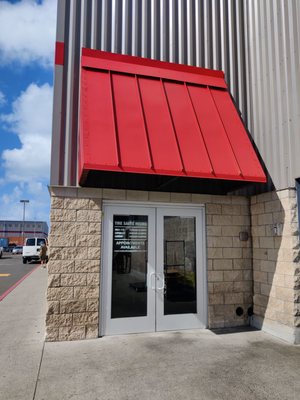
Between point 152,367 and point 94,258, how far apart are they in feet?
7.91

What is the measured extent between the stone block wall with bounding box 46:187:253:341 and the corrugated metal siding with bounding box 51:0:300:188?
663mm

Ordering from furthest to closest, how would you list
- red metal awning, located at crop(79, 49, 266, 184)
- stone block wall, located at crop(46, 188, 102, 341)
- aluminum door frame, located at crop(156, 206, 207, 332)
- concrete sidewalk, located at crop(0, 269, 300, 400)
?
aluminum door frame, located at crop(156, 206, 207, 332) < stone block wall, located at crop(46, 188, 102, 341) < red metal awning, located at crop(79, 49, 266, 184) < concrete sidewalk, located at crop(0, 269, 300, 400)

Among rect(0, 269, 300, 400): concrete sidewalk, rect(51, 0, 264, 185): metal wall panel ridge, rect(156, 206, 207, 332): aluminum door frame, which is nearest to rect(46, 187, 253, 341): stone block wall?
rect(156, 206, 207, 332): aluminum door frame

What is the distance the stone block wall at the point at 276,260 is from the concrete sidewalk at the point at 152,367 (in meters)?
0.55

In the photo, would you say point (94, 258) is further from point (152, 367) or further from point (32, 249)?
point (32, 249)

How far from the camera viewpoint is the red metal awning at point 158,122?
596 cm

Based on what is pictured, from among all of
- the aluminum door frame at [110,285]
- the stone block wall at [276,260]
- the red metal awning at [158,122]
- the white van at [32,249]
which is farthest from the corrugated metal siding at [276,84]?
the white van at [32,249]

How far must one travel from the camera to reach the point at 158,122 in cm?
668

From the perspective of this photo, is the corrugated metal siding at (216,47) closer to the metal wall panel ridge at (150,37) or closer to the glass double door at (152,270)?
the metal wall panel ridge at (150,37)

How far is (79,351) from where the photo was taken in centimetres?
602

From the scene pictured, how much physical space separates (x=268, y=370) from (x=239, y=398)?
112 cm

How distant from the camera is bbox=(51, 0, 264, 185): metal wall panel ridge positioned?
736 cm

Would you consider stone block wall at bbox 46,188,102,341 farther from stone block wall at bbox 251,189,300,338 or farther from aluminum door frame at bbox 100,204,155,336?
stone block wall at bbox 251,189,300,338

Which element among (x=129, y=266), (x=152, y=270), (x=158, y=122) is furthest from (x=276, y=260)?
(x=158, y=122)
